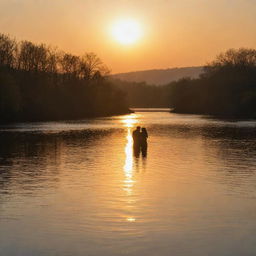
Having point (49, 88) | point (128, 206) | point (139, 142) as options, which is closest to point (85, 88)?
point (49, 88)

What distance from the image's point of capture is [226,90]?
12569 cm

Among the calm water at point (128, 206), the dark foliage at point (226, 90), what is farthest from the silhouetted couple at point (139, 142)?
the dark foliage at point (226, 90)

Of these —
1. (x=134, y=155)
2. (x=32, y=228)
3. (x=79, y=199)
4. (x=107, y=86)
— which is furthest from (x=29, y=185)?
(x=107, y=86)

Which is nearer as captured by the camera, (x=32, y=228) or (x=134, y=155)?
(x=32, y=228)

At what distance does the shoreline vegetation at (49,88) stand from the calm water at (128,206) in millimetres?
48005

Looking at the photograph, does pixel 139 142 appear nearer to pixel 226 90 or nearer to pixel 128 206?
pixel 128 206

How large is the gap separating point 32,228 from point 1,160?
663 inches

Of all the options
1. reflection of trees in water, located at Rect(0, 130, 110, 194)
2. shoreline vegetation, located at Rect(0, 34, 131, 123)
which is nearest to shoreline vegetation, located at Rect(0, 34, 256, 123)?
shoreline vegetation, located at Rect(0, 34, 131, 123)

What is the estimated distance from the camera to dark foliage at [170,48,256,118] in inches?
4589

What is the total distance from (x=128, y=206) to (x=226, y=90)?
367 ft

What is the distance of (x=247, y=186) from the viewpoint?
20.6 meters

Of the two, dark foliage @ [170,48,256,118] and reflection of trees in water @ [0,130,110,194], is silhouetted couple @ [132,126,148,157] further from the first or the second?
dark foliage @ [170,48,256,118]

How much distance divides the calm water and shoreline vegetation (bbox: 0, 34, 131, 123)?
4801 centimetres

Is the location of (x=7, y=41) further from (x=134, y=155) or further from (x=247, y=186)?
(x=247, y=186)
